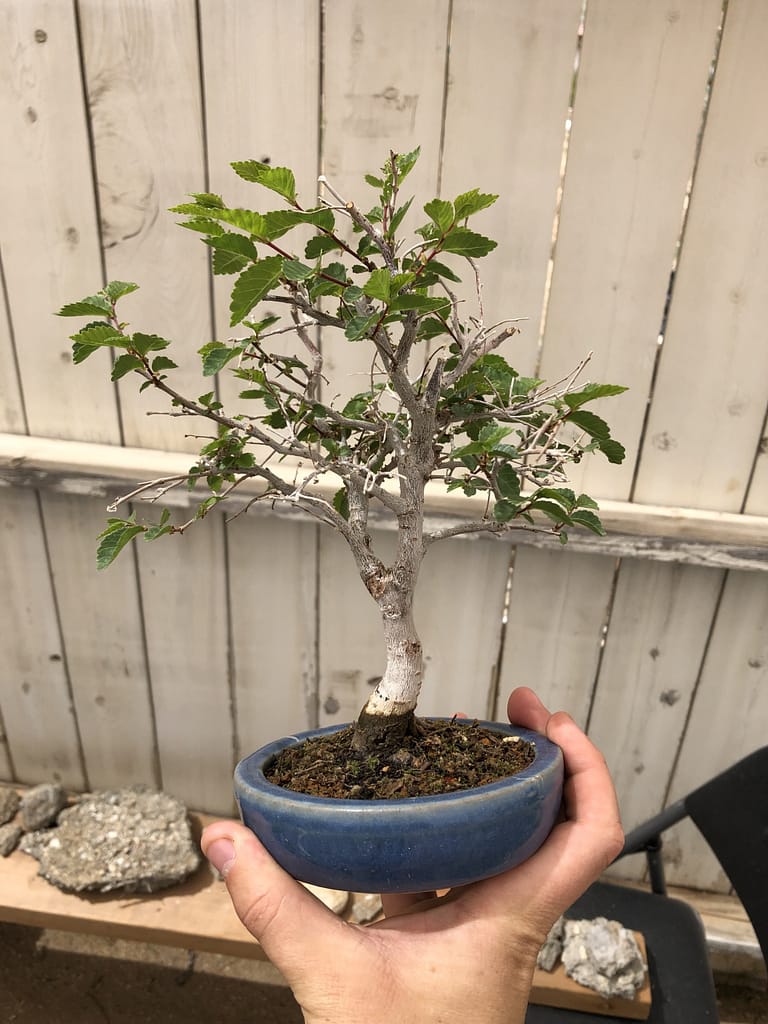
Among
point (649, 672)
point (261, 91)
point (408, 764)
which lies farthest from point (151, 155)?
point (649, 672)

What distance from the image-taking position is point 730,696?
1459 millimetres

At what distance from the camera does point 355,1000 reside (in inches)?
26.4

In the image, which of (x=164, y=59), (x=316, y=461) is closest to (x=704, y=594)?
(x=316, y=461)

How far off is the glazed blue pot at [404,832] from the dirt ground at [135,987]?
53.8 inches

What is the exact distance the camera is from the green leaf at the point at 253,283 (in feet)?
1.65

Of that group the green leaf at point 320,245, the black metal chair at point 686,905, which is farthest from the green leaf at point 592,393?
the black metal chair at point 686,905

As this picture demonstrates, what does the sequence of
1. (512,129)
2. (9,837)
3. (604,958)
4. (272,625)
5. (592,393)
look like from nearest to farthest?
(592,393) < (512,129) < (604,958) < (272,625) < (9,837)

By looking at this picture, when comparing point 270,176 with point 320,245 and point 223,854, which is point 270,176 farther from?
point 223,854

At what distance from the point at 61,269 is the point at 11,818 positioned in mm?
1318

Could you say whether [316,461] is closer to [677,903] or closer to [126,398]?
[126,398]

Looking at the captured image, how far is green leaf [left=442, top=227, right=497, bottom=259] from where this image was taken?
21.8 inches

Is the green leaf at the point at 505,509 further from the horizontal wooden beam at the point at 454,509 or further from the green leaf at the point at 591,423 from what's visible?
the horizontal wooden beam at the point at 454,509

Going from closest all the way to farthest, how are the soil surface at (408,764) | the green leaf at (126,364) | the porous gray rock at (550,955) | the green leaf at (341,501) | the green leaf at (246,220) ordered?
the green leaf at (246,220) < the green leaf at (126,364) < the soil surface at (408,764) < the green leaf at (341,501) < the porous gray rock at (550,955)

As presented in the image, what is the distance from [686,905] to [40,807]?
147 centimetres
